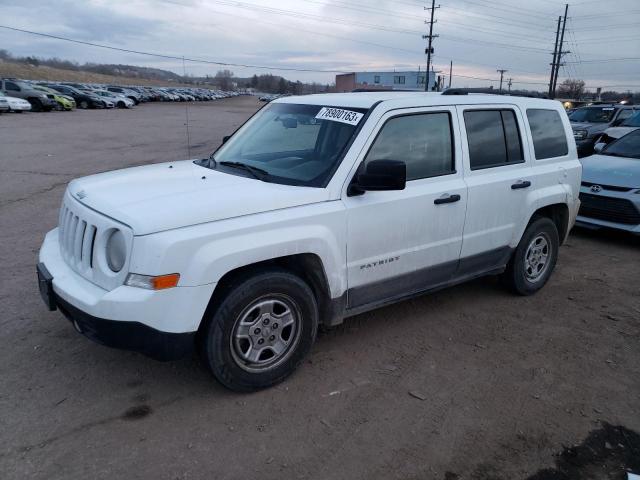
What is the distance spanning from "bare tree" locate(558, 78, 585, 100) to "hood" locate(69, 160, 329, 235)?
322 feet

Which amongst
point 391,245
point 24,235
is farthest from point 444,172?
point 24,235

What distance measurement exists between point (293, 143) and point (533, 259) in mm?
2810

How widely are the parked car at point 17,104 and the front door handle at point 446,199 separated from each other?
3118cm

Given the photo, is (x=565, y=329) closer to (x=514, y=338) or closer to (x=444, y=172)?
(x=514, y=338)

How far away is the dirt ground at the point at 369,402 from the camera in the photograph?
2.83 meters

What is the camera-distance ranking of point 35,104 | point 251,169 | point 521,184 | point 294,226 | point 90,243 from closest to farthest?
point 90,243
point 294,226
point 251,169
point 521,184
point 35,104

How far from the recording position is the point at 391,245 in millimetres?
3836

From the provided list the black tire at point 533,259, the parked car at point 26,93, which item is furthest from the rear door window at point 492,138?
the parked car at point 26,93

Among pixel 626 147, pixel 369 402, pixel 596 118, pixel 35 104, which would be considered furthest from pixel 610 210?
pixel 35 104

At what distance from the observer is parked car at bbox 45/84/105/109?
133 ft

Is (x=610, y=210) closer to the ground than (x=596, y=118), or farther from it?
closer to the ground

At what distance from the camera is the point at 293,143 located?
4180 millimetres

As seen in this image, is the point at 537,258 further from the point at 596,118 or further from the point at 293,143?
the point at 596,118

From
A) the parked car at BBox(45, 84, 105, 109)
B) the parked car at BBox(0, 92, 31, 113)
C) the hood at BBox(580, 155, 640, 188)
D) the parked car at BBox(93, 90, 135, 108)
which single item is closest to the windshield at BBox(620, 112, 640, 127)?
the hood at BBox(580, 155, 640, 188)
